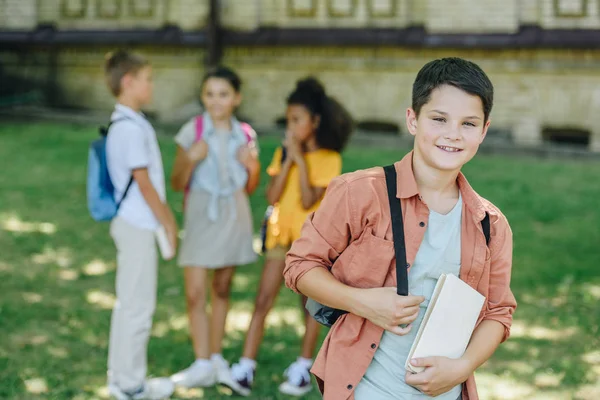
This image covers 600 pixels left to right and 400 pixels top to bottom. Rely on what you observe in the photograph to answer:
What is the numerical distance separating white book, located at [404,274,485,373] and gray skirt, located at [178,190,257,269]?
2.97 meters

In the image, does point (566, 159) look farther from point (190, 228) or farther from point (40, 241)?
point (190, 228)

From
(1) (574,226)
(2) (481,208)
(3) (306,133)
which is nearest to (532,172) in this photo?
(1) (574,226)

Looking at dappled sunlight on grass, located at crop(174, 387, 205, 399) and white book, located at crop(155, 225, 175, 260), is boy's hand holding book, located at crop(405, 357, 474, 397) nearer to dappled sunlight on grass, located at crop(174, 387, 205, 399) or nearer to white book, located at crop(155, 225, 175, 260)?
white book, located at crop(155, 225, 175, 260)

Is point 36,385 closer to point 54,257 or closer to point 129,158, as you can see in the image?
point 129,158

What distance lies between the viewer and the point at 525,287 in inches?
329

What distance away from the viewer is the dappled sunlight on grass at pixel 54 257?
357 inches

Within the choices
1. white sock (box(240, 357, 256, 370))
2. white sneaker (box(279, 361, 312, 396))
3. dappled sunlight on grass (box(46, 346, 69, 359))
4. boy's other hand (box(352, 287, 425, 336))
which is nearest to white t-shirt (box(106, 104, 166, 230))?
white sock (box(240, 357, 256, 370))

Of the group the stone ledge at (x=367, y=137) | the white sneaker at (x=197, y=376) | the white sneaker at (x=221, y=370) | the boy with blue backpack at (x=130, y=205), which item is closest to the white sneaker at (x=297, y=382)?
the white sneaker at (x=221, y=370)

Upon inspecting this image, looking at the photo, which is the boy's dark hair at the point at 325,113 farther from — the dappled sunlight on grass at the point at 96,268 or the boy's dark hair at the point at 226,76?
the dappled sunlight on grass at the point at 96,268

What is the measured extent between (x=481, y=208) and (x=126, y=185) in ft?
9.05

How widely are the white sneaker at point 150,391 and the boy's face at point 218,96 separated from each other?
1620mm

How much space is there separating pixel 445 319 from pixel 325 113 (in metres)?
2.95

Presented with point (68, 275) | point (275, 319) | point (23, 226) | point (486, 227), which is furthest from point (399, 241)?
point (23, 226)

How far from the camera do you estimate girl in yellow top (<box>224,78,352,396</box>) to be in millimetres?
5574
